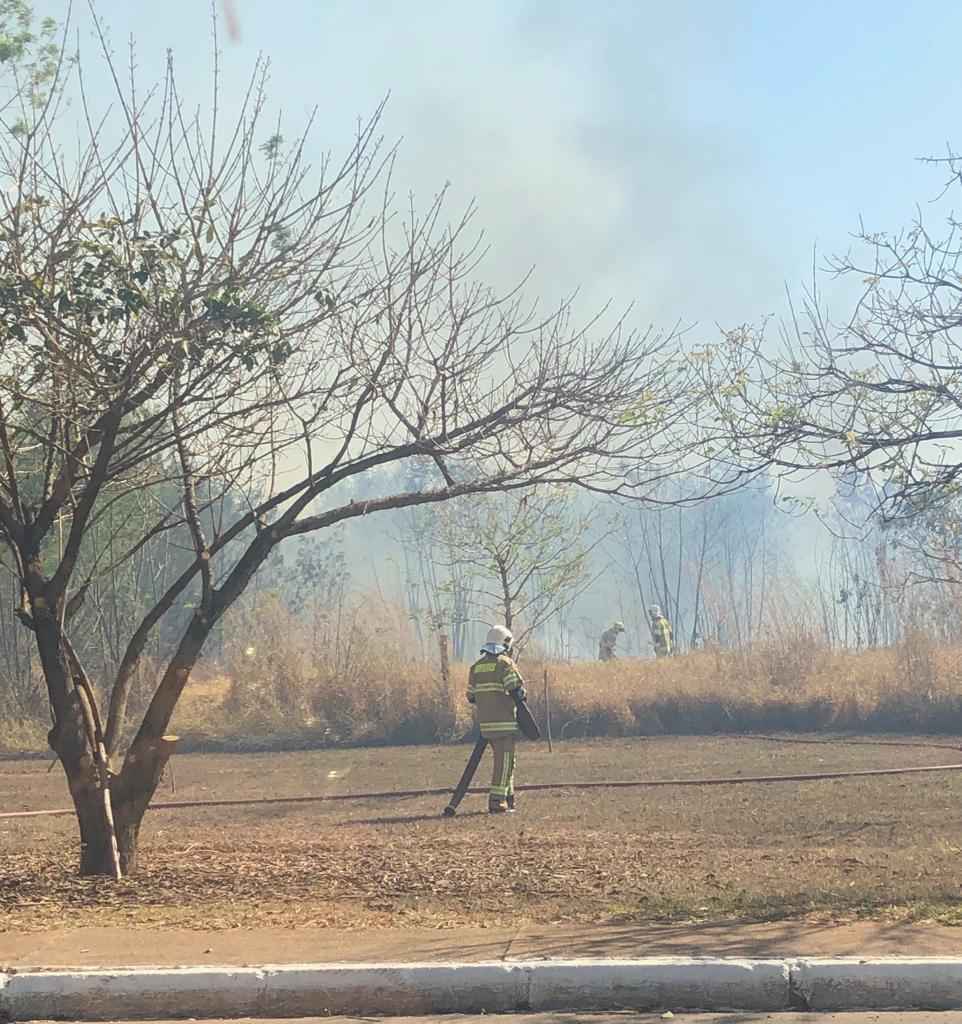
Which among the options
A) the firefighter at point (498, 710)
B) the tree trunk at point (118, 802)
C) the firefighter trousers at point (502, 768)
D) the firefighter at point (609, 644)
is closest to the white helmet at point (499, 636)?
the firefighter at point (498, 710)

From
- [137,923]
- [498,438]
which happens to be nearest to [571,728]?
[498,438]

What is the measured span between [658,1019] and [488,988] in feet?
2.53

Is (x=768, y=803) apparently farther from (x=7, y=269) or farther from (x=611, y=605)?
(x=611, y=605)

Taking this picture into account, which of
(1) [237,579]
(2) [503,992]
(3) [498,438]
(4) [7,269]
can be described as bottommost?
(2) [503,992]

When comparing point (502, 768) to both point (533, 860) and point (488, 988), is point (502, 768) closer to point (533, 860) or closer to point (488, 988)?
point (533, 860)

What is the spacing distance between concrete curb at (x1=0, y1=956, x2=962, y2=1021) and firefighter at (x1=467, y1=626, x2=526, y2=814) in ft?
21.7

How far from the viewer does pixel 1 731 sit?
2509 cm

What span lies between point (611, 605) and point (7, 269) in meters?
113

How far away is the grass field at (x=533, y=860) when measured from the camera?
743cm

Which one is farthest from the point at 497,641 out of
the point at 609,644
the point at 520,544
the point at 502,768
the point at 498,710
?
the point at 609,644

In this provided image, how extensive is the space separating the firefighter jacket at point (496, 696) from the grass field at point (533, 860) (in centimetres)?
85

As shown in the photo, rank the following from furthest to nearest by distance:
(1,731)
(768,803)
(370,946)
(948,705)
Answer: (1,731) < (948,705) < (768,803) < (370,946)

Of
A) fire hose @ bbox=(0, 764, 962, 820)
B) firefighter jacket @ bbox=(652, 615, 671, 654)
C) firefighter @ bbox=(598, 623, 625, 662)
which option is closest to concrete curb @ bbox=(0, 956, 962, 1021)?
fire hose @ bbox=(0, 764, 962, 820)

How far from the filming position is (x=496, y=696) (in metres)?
12.7
